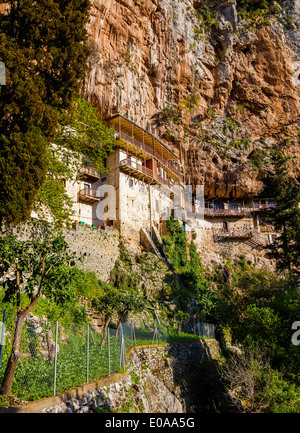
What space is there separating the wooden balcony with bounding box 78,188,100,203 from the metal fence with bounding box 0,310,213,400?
50.7ft

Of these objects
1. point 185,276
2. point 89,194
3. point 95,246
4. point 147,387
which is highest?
point 89,194

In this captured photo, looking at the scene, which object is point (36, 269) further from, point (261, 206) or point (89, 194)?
point (261, 206)

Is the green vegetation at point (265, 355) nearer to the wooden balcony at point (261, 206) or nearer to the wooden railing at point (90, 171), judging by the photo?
the wooden railing at point (90, 171)

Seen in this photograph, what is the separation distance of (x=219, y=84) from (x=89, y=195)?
2386 centimetres

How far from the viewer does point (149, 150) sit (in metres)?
29.8

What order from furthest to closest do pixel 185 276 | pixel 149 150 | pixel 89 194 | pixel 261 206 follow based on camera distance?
pixel 261 206
pixel 149 150
pixel 185 276
pixel 89 194

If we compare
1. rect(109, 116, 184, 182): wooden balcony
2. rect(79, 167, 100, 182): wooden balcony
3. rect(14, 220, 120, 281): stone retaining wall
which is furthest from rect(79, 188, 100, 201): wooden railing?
rect(109, 116, 184, 182): wooden balcony

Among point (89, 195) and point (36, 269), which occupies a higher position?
point (89, 195)

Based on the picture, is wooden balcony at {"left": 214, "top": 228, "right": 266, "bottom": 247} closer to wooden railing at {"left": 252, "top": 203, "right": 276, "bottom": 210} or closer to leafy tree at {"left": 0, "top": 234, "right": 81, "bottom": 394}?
wooden railing at {"left": 252, "top": 203, "right": 276, "bottom": 210}

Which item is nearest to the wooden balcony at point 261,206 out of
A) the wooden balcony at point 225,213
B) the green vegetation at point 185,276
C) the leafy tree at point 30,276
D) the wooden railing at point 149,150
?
the wooden balcony at point 225,213

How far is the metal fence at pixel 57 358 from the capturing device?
6.74 metres

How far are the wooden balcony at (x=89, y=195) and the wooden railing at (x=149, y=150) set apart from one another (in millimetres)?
5146

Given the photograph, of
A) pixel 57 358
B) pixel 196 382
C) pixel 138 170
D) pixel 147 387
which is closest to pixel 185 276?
pixel 138 170

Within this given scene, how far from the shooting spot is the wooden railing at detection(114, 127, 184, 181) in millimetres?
26848
